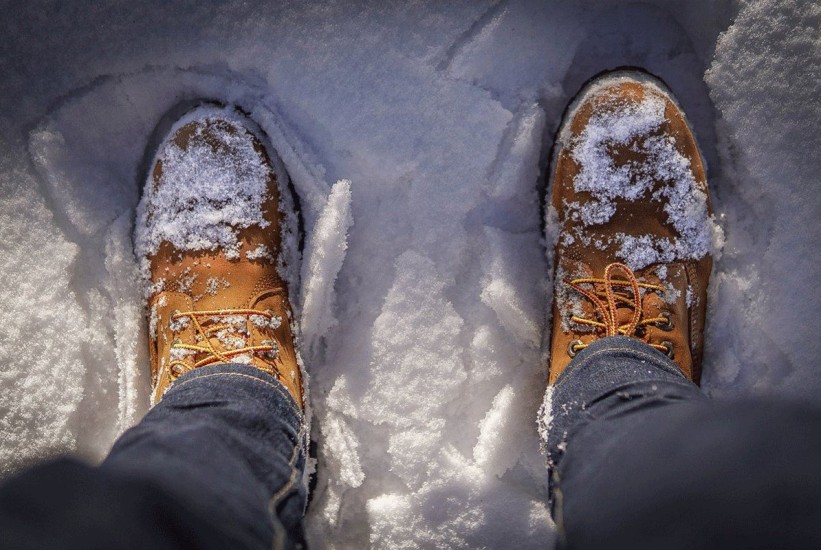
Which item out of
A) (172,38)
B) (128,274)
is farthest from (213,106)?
(128,274)

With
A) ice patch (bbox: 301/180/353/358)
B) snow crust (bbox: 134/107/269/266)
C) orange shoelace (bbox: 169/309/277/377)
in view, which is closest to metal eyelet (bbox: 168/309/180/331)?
orange shoelace (bbox: 169/309/277/377)

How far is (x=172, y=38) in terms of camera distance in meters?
0.92

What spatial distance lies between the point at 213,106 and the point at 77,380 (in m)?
0.53

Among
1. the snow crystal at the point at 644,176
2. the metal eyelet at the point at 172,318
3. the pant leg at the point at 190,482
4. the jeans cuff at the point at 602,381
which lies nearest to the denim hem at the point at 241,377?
the pant leg at the point at 190,482

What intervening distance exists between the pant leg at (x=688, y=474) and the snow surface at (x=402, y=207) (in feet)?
0.93

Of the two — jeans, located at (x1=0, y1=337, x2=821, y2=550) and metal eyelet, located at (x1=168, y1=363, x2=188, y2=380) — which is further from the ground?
jeans, located at (x1=0, y1=337, x2=821, y2=550)

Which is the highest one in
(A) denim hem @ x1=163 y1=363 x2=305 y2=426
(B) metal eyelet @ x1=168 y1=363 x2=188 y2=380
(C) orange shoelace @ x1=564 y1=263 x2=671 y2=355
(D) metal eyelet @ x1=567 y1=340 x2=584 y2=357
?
(C) orange shoelace @ x1=564 y1=263 x2=671 y2=355

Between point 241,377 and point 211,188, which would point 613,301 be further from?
point 211,188

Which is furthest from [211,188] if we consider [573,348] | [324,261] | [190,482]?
[573,348]

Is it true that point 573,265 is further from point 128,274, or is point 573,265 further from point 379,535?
point 128,274

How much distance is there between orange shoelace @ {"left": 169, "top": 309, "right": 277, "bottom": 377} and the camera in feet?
2.85

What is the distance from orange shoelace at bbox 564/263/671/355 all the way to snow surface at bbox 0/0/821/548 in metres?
0.10

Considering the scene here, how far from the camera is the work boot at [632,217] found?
2.93 feet

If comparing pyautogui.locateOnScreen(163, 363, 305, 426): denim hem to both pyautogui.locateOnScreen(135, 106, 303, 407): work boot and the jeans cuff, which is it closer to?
pyautogui.locateOnScreen(135, 106, 303, 407): work boot
